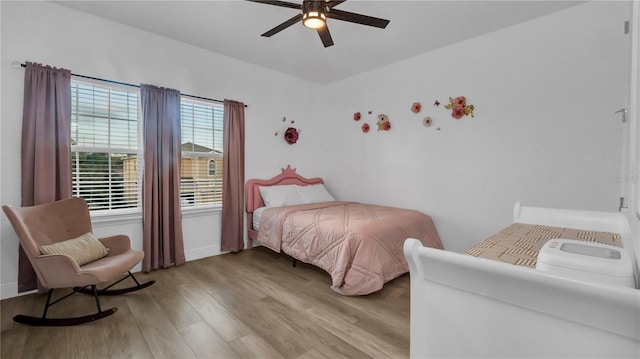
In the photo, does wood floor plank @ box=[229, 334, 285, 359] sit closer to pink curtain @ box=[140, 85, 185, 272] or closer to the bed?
the bed

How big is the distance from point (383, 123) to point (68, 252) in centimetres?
352

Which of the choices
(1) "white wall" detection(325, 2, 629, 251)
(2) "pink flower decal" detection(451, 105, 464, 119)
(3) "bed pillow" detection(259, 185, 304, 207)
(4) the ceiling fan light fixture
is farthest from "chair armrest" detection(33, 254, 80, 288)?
(2) "pink flower decal" detection(451, 105, 464, 119)

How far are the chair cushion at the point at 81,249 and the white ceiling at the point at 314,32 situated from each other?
206cm

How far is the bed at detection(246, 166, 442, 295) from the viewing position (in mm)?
2424

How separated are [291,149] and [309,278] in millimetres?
2114

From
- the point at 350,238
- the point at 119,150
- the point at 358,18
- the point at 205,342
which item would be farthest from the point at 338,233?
the point at 119,150

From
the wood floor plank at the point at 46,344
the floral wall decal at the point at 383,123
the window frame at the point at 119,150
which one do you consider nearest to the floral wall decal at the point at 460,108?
the floral wall decal at the point at 383,123

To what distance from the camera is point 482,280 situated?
2.44 ft

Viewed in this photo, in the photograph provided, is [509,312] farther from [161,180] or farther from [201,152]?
[201,152]

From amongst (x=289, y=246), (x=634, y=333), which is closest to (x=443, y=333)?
(x=634, y=333)

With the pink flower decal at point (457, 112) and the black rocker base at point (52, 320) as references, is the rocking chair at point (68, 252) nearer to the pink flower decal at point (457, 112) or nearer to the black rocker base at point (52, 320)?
the black rocker base at point (52, 320)

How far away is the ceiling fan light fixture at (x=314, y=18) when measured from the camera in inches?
76.9

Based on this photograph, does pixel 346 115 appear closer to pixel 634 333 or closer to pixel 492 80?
pixel 492 80

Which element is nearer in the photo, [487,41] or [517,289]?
[517,289]
